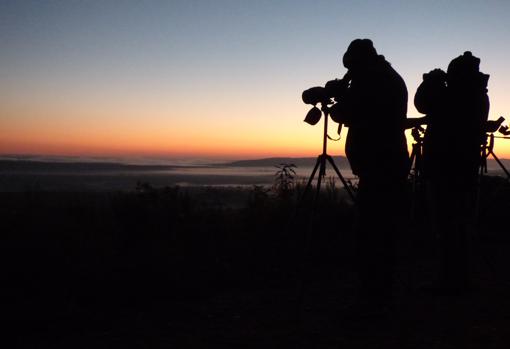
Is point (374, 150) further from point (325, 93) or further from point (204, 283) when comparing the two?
point (204, 283)

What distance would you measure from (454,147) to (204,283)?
2.94 metres

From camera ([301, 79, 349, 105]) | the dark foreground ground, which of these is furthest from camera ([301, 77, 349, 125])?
the dark foreground ground

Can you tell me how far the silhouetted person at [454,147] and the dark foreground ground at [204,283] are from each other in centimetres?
33

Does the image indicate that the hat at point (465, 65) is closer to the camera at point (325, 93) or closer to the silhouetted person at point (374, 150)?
the silhouetted person at point (374, 150)

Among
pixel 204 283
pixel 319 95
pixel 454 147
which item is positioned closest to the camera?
pixel 319 95

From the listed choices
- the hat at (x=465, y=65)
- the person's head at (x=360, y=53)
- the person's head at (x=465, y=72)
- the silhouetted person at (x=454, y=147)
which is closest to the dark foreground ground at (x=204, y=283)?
the silhouetted person at (x=454, y=147)

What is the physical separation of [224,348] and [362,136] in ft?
Answer: 6.98

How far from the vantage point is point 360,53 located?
478 cm

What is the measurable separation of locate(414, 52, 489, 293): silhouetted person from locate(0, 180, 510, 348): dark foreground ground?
332 mm

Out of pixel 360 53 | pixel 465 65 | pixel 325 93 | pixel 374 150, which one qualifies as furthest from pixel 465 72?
pixel 325 93

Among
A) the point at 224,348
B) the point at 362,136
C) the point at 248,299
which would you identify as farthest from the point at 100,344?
the point at 362,136

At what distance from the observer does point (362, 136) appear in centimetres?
484

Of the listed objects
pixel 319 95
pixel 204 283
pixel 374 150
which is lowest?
pixel 204 283

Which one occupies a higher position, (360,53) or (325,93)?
(360,53)
